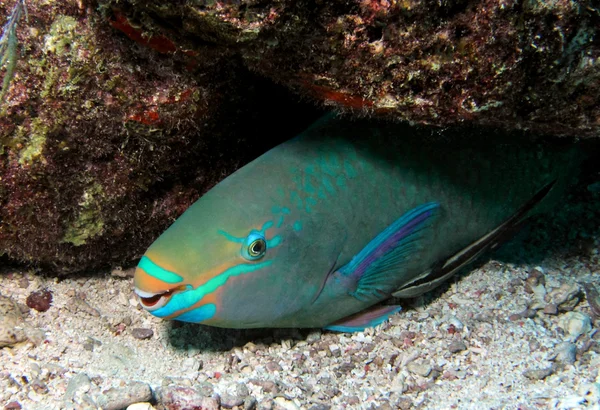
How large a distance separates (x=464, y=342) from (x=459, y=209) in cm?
102

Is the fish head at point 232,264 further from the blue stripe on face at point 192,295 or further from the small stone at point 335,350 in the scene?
the small stone at point 335,350

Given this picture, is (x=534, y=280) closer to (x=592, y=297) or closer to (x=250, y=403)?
(x=592, y=297)

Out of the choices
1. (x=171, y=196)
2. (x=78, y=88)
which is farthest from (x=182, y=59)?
(x=171, y=196)

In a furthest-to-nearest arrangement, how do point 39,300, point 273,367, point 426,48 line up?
1. point 39,300
2. point 273,367
3. point 426,48

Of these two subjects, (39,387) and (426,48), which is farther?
(39,387)

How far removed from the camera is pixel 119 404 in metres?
2.40

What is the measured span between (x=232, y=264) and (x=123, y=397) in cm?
92

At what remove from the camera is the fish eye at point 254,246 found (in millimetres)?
2641

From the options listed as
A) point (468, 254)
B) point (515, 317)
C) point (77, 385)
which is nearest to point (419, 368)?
point (515, 317)

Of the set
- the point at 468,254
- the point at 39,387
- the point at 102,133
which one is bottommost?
the point at 39,387

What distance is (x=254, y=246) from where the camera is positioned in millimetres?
2664

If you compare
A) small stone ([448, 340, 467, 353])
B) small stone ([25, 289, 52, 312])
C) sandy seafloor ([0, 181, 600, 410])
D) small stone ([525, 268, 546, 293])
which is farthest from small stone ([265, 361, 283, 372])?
small stone ([525, 268, 546, 293])

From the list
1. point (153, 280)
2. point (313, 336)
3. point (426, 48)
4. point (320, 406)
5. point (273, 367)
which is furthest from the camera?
point (313, 336)

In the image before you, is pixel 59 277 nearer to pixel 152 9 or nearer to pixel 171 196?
pixel 171 196
